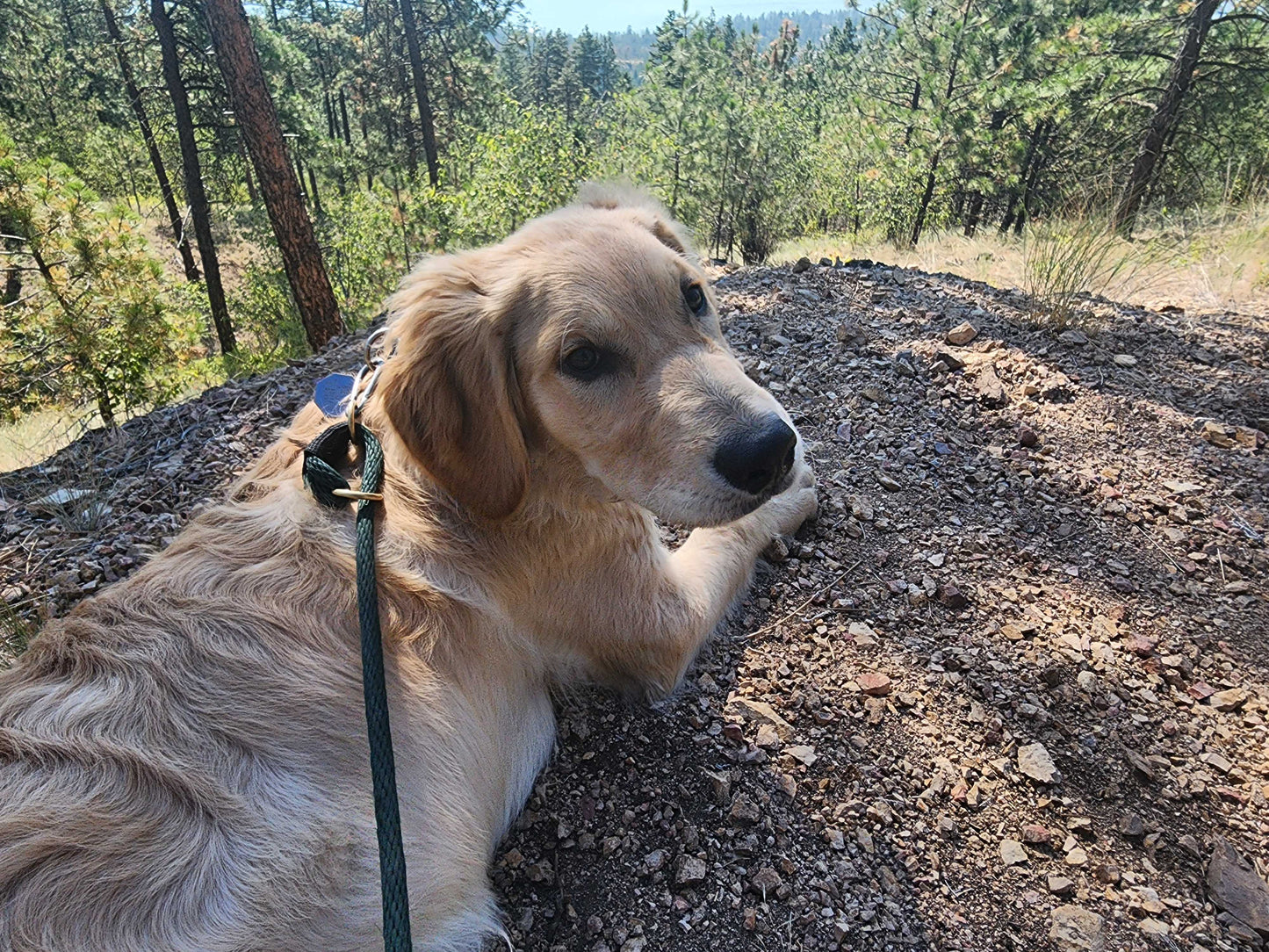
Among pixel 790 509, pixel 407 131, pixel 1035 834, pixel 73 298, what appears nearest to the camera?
pixel 1035 834

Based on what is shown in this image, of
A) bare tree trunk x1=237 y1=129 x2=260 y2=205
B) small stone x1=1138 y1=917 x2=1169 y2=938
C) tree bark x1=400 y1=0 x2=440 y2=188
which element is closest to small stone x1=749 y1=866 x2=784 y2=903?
small stone x1=1138 y1=917 x2=1169 y2=938

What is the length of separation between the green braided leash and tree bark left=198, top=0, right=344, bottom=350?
8.21 metres

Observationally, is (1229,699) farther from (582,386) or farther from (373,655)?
(373,655)

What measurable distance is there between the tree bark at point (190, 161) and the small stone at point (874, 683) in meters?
17.7

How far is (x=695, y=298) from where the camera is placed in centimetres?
231

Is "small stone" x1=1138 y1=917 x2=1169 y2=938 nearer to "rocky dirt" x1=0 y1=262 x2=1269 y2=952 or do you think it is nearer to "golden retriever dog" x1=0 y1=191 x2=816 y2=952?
"rocky dirt" x1=0 y1=262 x2=1269 y2=952

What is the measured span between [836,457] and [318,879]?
289 centimetres

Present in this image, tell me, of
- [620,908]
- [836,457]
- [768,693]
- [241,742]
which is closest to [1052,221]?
[836,457]

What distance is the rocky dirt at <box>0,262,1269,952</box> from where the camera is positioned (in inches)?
76.4

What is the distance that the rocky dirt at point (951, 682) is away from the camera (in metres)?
1.94

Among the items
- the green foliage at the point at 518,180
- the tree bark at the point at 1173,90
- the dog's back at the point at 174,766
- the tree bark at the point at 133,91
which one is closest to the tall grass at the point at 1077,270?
the dog's back at the point at 174,766

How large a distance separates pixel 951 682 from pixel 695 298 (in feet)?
5.46

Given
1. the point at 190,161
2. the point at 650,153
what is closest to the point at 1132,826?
the point at 190,161

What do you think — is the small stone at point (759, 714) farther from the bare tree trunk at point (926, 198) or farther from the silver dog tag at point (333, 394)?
the bare tree trunk at point (926, 198)
